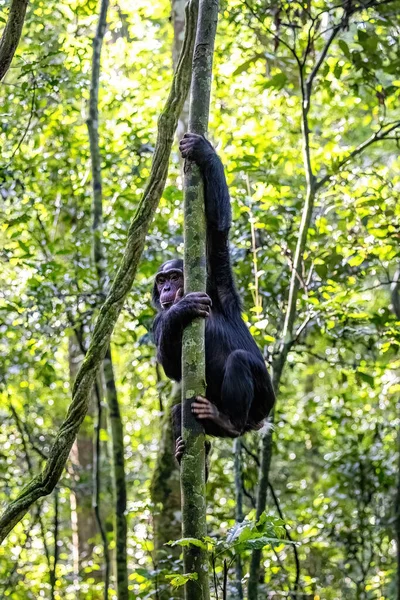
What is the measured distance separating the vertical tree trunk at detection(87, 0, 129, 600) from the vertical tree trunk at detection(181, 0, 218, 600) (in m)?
2.51

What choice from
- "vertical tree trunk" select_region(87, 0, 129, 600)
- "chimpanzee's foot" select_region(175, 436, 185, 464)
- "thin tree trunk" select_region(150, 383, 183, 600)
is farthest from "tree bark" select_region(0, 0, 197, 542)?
"thin tree trunk" select_region(150, 383, 183, 600)

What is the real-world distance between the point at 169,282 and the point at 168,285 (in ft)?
0.16

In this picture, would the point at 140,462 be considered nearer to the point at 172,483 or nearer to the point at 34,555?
the point at 34,555

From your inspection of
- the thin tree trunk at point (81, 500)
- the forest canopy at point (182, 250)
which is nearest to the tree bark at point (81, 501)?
the thin tree trunk at point (81, 500)

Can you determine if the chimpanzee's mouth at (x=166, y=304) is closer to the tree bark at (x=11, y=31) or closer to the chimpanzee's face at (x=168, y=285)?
the chimpanzee's face at (x=168, y=285)

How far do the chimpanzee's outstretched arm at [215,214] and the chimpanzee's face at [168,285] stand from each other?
0.73 feet

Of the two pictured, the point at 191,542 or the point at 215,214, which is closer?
the point at 191,542

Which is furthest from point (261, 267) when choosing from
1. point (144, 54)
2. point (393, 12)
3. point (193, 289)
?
point (144, 54)

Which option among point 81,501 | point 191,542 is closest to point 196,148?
point 191,542

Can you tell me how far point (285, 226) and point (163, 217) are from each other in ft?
3.76

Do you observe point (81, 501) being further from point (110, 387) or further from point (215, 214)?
point (215, 214)

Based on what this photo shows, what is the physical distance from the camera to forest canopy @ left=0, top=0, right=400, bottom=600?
507cm

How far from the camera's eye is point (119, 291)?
133 inches

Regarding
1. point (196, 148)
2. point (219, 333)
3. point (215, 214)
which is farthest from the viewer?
point (219, 333)
